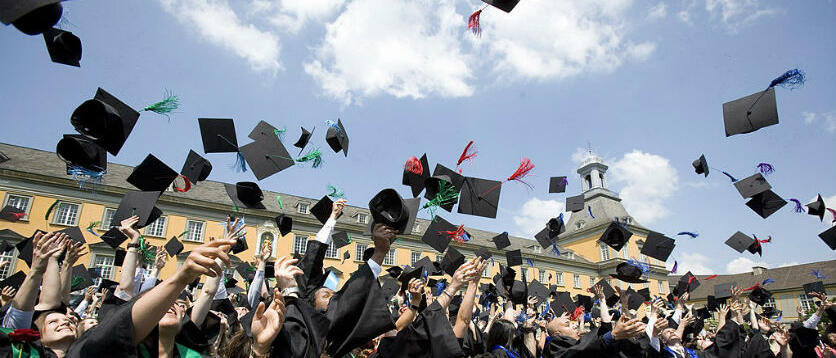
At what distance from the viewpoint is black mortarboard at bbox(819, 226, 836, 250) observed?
7969 millimetres

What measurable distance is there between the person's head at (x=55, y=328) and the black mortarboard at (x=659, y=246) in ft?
31.3

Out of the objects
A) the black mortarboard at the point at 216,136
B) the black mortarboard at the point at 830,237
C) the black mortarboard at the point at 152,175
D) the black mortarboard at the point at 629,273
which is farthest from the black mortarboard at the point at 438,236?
the black mortarboard at the point at 830,237

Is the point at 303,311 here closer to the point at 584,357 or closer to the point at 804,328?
the point at 584,357

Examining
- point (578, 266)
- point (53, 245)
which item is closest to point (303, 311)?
point (53, 245)

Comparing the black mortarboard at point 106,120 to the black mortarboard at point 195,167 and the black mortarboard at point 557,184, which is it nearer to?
the black mortarboard at point 195,167

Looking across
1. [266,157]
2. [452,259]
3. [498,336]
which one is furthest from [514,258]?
[266,157]

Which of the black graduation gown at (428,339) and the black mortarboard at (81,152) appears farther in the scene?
the black mortarboard at (81,152)

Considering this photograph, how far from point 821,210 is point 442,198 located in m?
7.72

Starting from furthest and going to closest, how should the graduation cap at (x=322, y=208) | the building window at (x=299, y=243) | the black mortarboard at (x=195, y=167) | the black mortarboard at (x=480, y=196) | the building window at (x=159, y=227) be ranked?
the building window at (x=299, y=243), the building window at (x=159, y=227), the black mortarboard at (x=195, y=167), the graduation cap at (x=322, y=208), the black mortarboard at (x=480, y=196)

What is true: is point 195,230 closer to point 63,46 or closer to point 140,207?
point 140,207

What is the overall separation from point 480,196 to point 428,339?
2491 millimetres

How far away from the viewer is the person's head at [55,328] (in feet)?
8.59

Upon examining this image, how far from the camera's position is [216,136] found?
5.57m

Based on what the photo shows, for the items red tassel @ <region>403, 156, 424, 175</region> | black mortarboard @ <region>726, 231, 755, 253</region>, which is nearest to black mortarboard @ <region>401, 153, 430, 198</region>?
red tassel @ <region>403, 156, 424, 175</region>
